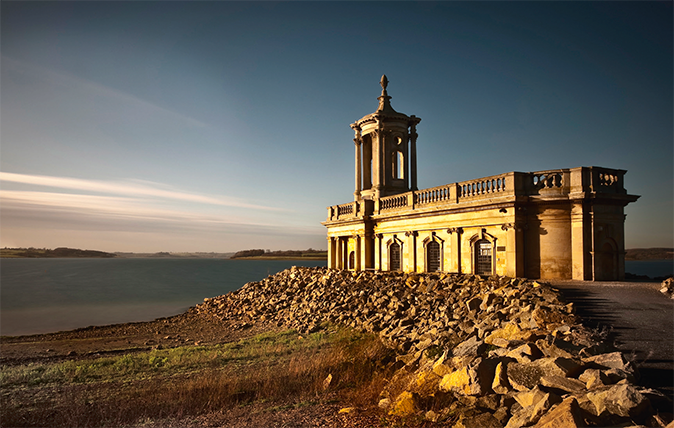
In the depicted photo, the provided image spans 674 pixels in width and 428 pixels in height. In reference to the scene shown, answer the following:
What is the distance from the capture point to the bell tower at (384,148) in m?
30.7

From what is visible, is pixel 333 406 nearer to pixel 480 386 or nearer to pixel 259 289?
pixel 480 386

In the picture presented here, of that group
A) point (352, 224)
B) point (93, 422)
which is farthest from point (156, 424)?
point (352, 224)

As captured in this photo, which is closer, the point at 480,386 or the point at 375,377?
the point at 480,386

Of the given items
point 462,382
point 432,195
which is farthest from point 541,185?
point 462,382

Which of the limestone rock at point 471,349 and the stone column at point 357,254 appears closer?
the limestone rock at point 471,349

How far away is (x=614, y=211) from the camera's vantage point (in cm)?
1833

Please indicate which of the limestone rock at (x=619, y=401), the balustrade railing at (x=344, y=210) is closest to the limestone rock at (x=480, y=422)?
the limestone rock at (x=619, y=401)

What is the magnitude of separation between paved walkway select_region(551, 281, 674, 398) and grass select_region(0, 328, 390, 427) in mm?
5584

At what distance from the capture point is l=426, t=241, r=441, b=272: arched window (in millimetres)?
23484

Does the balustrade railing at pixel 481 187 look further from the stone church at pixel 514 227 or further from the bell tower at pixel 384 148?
the bell tower at pixel 384 148

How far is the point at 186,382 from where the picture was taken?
12.7m

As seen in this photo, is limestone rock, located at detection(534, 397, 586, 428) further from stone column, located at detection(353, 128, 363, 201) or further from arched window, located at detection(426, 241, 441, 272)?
stone column, located at detection(353, 128, 363, 201)

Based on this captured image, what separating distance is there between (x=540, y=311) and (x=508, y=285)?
5.23 metres

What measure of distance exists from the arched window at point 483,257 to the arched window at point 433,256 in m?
2.80
